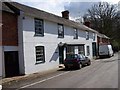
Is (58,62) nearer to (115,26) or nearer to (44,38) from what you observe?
(44,38)

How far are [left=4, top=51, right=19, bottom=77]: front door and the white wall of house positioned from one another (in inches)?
30.0

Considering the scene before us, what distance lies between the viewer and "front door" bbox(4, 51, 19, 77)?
69.9 feet

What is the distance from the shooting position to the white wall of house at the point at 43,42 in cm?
2280

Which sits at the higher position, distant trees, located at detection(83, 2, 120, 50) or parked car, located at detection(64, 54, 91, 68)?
distant trees, located at detection(83, 2, 120, 50)

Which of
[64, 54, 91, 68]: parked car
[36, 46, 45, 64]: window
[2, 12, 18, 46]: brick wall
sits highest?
[2, 12, 18, 46]: brick wall

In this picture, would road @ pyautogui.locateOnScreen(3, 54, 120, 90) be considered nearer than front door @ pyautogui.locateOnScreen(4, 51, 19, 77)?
Yes

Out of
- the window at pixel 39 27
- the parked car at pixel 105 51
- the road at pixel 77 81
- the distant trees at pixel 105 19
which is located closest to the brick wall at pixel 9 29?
the window at pixel 39 27

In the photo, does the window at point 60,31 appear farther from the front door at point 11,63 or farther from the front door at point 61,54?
the front door at point 11,63

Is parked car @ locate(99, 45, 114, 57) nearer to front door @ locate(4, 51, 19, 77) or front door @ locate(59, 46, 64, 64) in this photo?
front door @ locate(59, 46, 64, 64)

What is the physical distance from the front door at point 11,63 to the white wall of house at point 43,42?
0.76 metres

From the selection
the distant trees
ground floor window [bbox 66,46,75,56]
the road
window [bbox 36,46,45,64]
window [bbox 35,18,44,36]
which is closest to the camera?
the road

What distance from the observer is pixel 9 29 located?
21.2 metres

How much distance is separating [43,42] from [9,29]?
5943 millimetres

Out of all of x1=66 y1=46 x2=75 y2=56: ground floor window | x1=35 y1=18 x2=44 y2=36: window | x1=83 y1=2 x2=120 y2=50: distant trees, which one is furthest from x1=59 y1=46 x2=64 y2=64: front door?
x1=83 y1=2 x2=120 y2=50: distant trees
